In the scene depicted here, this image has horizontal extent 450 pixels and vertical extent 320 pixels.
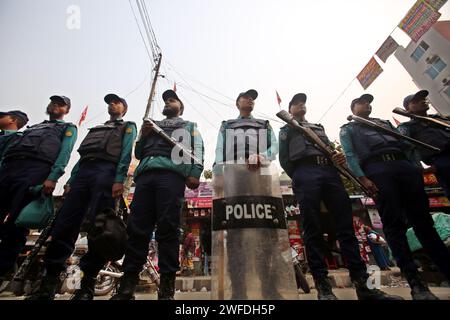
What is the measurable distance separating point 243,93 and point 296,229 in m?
10.1

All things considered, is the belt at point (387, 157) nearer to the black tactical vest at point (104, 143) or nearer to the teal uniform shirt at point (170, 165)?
the teal uniform shirt at point (170, 165)

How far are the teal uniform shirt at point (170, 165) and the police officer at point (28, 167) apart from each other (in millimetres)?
962

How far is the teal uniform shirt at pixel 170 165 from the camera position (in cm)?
249

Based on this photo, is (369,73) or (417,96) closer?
(417,96)

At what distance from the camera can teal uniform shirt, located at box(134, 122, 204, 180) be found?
2487 mm

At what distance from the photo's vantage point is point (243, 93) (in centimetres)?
329

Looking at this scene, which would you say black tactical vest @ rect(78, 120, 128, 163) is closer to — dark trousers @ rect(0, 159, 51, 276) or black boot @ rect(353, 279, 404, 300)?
dark trousers @ rect(0, 159, 51, 276)

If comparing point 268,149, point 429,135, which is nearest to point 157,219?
point 268,149

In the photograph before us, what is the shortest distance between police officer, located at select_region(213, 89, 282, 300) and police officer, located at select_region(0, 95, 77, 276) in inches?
77.7

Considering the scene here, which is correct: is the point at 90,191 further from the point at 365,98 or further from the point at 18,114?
the point at 365,98

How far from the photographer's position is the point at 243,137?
2791 millimetres

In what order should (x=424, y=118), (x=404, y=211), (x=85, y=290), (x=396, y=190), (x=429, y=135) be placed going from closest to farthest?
(x=85, y=290) → (x=396, y=190) → (x=404, y=211) → (x=429, y=135) → (x=424, y=118)

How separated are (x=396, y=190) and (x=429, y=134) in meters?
1.34

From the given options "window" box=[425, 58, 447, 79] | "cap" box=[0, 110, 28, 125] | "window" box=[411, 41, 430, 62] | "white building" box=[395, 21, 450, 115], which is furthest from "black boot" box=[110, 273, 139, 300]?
"window" box=[411, 41, 430, 62]
